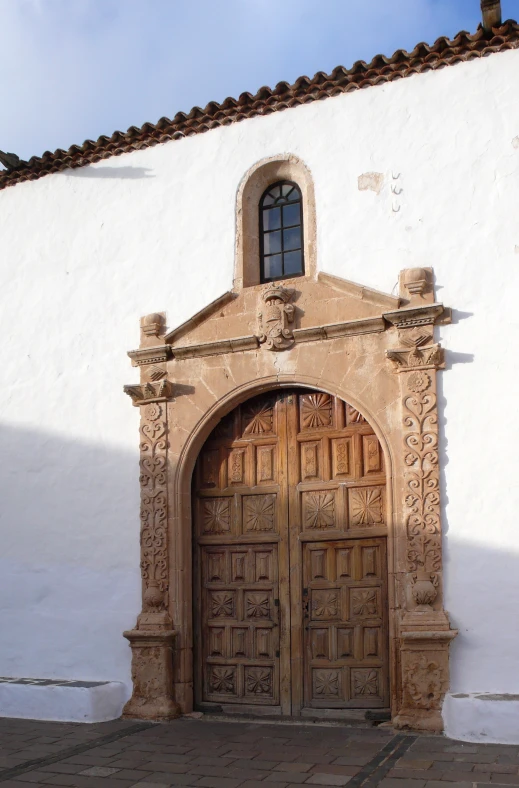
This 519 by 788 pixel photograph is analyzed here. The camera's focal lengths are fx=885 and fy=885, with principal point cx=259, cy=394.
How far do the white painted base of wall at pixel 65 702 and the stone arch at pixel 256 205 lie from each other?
11.9ft

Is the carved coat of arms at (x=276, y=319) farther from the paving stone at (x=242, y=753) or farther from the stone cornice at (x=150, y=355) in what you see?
the paving stone at (x=242, y=753)

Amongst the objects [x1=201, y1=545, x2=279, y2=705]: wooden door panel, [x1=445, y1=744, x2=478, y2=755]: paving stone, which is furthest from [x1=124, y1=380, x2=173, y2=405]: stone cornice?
[x1=445, y1=744, x2=478, y2=755]: paving stone

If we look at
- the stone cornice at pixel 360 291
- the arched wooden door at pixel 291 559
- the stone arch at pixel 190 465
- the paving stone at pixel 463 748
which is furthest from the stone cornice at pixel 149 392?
the paving stone at pixel 463 748

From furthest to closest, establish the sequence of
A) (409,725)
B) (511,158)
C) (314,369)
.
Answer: (314,369)
(511,158)
(409,725)

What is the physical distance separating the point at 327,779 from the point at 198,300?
4165 mm

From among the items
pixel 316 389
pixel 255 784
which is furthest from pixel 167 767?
pixel 316 389

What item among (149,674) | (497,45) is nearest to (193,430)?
(149,674)

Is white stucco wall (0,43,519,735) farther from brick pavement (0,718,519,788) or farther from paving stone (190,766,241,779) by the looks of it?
paving stone (190,766,241,779)

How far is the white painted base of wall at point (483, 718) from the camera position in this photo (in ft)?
19.1

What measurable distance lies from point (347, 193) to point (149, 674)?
170 inches

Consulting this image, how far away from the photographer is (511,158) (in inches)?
266

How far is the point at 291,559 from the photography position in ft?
23.8

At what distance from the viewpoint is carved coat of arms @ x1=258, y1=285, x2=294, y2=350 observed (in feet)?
24.1

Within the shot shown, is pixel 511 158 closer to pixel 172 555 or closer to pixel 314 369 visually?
pixel 314 369
